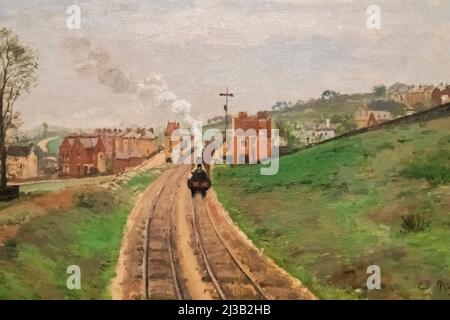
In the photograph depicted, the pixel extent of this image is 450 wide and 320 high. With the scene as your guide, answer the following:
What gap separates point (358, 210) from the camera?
7898 mm

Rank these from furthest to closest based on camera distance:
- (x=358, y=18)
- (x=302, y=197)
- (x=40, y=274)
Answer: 1. (x=302, y=197)
2. (x=358, y=18)
3. (x=40, y=274)

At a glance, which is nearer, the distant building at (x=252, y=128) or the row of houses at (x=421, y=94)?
the row of houses at (x=421, y=94)

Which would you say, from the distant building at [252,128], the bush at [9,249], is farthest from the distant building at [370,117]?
the bush at [9,249]

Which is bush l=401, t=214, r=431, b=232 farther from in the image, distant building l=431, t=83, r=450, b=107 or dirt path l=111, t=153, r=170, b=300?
dirt path l=111, t=153, r=170, b=300

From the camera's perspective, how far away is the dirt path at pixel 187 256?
7344 millimetres

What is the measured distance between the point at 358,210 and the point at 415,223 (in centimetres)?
72

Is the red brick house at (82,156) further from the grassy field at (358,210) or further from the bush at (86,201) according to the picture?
the grassy field at (358,210)

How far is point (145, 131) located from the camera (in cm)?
800

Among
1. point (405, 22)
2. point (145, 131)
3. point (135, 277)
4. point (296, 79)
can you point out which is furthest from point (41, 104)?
point (405, 22)

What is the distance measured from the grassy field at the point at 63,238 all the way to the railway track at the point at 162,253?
318 mm

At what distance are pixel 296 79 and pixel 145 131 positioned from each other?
2.11 metres

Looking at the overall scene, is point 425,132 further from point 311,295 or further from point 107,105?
point 107,105

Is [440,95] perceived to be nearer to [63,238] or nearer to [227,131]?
[227,131]
